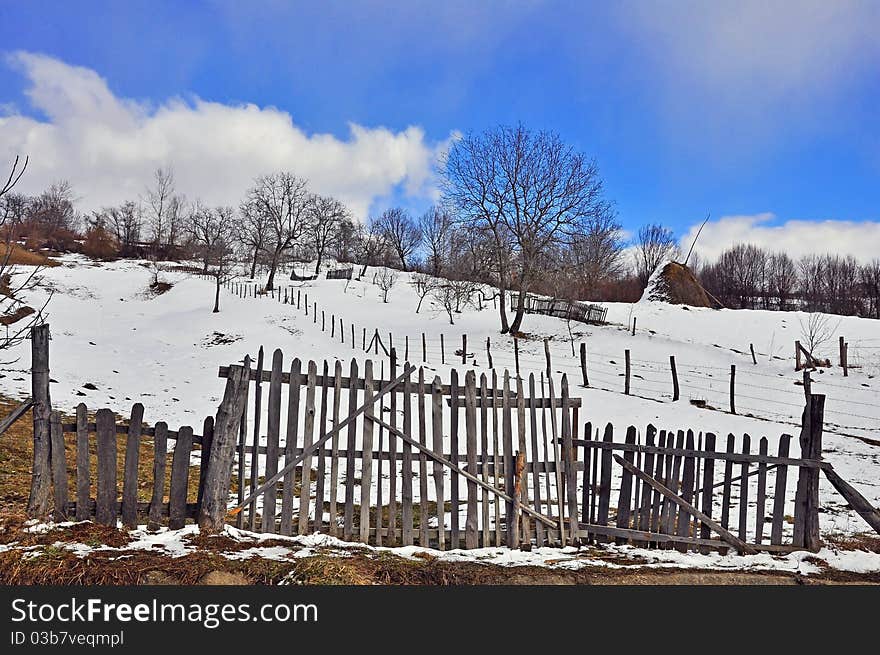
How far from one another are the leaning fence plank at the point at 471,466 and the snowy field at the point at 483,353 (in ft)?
18.4

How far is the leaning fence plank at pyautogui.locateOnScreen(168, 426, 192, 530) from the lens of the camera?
5441 mm

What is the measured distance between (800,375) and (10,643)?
28.0 m

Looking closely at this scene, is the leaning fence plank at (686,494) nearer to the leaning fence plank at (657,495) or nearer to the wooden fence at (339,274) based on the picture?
the leaning fence plank at (657,495)

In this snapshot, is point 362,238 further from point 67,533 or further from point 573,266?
point 67,533

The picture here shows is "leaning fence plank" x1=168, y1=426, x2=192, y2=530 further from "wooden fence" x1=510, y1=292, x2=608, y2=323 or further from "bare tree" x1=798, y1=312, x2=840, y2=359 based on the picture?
"wooden fence" x1=510, y1=292, x2=608, y2=323

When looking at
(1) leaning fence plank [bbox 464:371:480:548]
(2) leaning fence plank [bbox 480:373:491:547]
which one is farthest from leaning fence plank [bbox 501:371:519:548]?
(1) leaning fence plank [bbox 464:371:480:548]

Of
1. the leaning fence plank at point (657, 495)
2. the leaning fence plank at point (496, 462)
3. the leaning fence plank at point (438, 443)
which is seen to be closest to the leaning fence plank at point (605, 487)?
the leaning fence plank at point (657, 495)

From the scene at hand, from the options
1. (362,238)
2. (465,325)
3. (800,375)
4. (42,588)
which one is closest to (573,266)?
(465,325)

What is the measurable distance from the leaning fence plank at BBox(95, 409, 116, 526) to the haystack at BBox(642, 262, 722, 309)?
1820 inches

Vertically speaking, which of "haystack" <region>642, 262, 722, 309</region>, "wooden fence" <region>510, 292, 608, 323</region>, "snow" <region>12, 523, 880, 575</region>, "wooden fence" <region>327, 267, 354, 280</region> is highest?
"wooden fence" <region>327, 267, 354, 280</region>

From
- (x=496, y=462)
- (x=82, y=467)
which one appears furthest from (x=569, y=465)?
(x=82, y=467)

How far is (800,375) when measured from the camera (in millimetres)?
Result: 24172

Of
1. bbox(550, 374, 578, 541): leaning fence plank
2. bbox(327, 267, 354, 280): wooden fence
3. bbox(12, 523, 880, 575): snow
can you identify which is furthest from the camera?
bbox(327, 267, 354, 280): wooden fence

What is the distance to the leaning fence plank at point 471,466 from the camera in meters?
5.78
